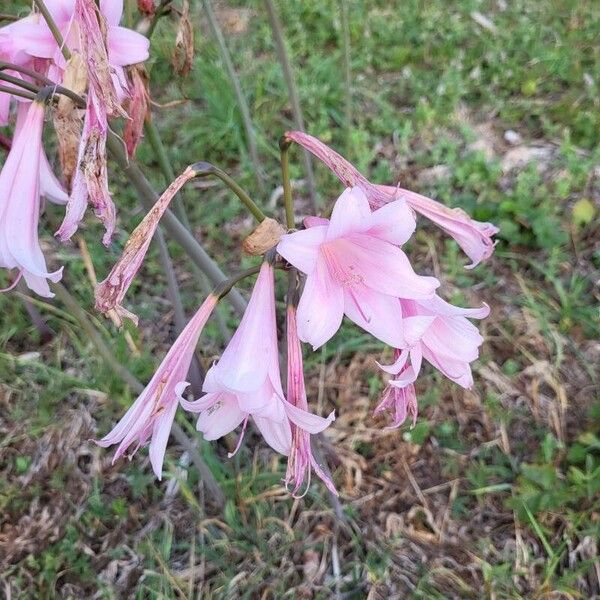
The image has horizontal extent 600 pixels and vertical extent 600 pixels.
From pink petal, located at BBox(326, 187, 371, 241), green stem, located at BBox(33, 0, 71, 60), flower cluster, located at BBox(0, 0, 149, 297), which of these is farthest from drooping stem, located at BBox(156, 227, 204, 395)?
pink petal, located at BBox(326, 187, 371, 241)

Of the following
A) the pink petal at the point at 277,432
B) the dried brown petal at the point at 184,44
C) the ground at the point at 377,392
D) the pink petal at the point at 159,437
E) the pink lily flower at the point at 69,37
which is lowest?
the ground at the point at 377,392

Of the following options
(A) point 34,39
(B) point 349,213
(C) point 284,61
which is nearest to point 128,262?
(B) point 349,213

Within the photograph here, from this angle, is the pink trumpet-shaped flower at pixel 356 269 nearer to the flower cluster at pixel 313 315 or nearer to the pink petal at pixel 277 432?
the flower cluster at pixel 313 315

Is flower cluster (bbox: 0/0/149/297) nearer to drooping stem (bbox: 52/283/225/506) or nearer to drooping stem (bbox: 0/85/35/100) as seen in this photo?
drooping stem (bbox: 0/85/35/100)

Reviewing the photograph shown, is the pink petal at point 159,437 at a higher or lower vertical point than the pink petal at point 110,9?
lower

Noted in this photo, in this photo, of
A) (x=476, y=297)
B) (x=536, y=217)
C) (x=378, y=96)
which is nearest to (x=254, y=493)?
(x=476, y=297)

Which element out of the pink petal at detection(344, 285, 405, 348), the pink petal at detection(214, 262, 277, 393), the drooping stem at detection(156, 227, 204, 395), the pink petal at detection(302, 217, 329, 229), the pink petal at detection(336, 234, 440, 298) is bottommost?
the drooping stem at detection(156, 227, 204, 395)

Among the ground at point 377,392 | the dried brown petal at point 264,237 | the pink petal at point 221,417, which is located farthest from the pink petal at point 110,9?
the pink petal at point 221,417
